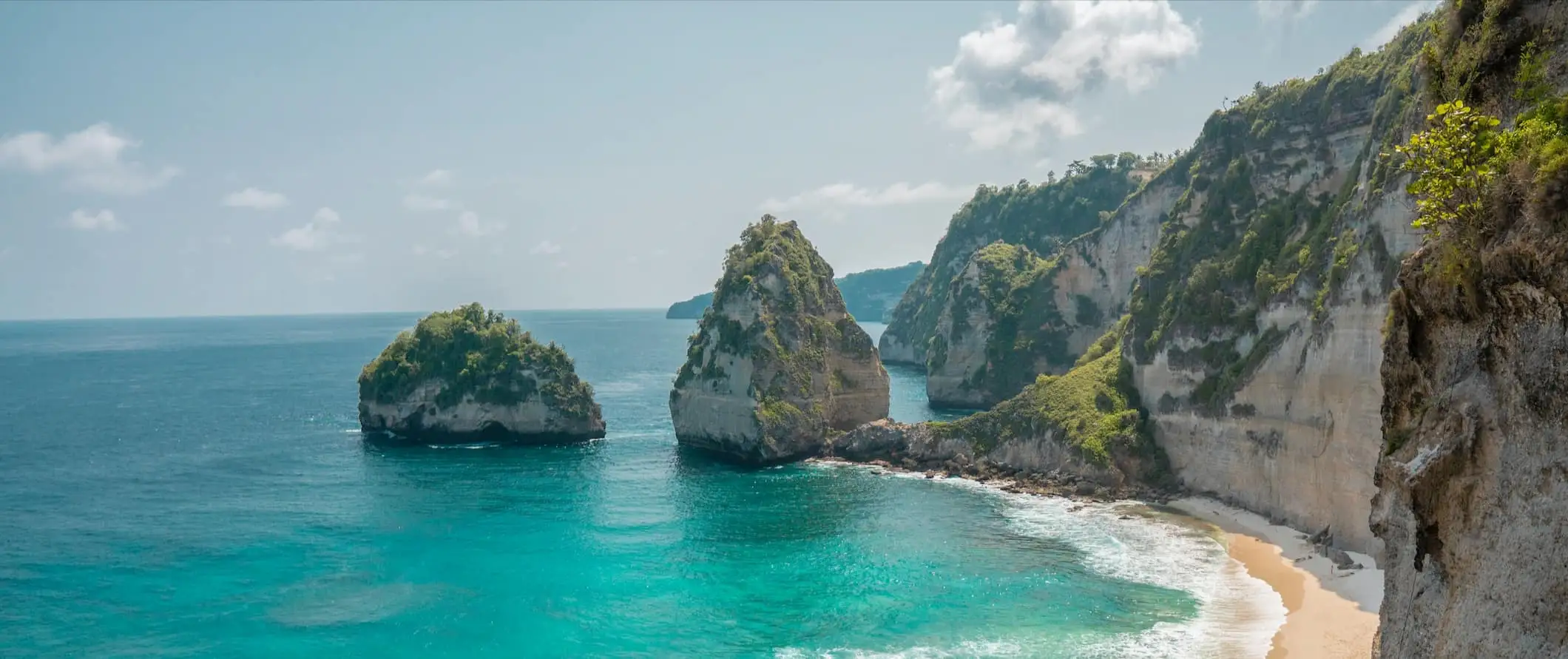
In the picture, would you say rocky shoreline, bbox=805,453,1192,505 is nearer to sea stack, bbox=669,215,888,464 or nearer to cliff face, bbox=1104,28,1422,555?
cliff face, bbox=1104,28,1422,555

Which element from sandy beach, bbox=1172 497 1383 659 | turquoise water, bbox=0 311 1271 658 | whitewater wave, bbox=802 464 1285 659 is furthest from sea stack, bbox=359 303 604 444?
sandy beach, bbox=1172 497 1383 659

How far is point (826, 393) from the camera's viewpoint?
7069cm

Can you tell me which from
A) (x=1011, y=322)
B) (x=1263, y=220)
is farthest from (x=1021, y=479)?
(x=1011, y=322)

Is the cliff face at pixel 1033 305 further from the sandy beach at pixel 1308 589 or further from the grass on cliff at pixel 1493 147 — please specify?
the grass on cliff at pixel 1493 147

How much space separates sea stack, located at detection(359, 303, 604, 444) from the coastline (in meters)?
42.3

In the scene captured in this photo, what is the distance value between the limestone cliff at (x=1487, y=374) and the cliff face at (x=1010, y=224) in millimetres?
89971

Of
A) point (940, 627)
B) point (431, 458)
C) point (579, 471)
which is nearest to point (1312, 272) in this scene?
point (940, 627)

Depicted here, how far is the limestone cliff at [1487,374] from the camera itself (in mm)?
12766

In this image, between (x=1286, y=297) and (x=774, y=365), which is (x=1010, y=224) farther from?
(x=1286, y=297)

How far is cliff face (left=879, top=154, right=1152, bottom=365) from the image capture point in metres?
122

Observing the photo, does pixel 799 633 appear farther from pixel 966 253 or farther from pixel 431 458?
pixel 966 253

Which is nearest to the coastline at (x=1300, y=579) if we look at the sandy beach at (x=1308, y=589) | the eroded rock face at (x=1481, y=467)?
the sandy beach at (x=1308, y=589)

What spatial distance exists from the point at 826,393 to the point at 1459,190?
56.9 m

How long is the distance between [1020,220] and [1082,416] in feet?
258
